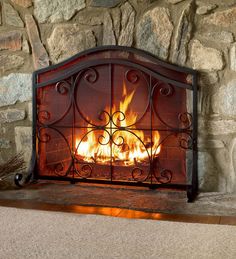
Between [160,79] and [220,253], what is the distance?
1.01 m

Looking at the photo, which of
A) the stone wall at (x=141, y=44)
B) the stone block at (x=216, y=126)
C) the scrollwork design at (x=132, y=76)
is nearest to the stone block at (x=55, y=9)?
the stone wall at (x=141, y=44)

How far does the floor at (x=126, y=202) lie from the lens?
1910 millimetres

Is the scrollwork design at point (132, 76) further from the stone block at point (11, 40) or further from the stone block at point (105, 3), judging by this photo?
the stone block at point (11, 40)

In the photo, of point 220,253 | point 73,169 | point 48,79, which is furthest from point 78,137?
point 220,253

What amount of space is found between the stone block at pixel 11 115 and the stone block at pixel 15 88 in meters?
0.05

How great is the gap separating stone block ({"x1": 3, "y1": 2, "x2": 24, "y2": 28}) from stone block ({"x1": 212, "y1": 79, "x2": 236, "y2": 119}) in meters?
1.19

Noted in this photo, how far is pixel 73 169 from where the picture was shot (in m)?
2.42

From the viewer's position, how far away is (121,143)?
2.34 metres

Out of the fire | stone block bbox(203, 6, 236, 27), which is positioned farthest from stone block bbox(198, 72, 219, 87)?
the fire

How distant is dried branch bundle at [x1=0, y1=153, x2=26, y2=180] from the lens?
245 cm

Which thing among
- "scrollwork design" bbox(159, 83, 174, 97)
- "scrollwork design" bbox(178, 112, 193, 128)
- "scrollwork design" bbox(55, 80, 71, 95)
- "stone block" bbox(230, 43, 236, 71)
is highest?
"stone block" bbox(230, 43, 236, 71)

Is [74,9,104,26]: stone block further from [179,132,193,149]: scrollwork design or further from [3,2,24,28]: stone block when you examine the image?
[179,132,193,149]: scrollwork design

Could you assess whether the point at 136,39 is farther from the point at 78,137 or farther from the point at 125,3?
the point at 78,137

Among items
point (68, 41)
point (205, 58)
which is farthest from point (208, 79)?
point (68, 41)
